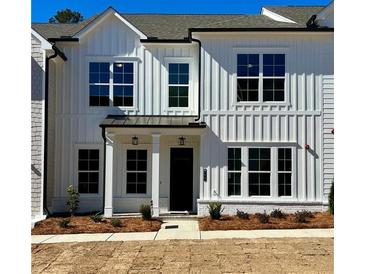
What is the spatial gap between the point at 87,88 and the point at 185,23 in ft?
18.3

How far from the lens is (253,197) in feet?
45.2

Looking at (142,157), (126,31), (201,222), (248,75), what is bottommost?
(201,222)

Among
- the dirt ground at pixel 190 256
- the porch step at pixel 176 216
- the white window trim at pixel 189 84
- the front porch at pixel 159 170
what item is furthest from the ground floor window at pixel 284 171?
the dirt ground at pixel 190 256

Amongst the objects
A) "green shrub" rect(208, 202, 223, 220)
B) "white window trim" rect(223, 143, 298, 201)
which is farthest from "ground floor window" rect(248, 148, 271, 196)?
"green shrub" rect(208, 202, 223, 220)

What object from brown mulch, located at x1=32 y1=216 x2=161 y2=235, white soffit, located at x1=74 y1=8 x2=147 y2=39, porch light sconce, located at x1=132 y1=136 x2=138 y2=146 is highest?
white soffit, located at x1=74 y1=8 x2=147 y2=39

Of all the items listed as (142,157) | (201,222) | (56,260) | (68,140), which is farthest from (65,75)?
(56,260)

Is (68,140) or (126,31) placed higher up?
(126,31)

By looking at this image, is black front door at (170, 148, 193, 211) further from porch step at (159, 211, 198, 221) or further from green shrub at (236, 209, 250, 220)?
green shrub at (236, 209, 250, 220)

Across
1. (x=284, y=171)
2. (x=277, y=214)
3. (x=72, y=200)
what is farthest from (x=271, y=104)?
(x=72, y=200)

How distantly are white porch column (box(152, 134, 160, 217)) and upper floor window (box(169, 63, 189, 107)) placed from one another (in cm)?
203

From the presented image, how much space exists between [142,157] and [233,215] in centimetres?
401

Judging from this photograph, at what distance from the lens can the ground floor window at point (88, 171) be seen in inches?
583

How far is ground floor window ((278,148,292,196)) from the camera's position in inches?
545
